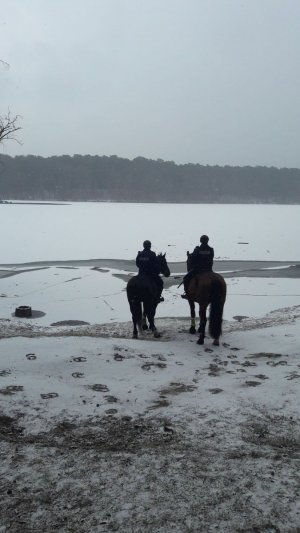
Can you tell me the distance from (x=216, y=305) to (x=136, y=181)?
11266 centimetres

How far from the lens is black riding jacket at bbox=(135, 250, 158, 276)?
8.23 m

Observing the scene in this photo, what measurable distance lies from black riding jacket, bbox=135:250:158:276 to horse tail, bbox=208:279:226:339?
1351 millimetres

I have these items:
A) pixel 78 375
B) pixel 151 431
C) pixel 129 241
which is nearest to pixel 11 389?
pixel 78 375

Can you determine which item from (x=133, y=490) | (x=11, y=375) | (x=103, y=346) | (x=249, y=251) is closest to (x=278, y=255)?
(x=249, y=251)

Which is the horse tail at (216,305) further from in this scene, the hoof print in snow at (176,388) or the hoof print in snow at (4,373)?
the hoof print in snow at (4,373)

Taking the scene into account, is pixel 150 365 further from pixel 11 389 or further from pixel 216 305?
pixel 11 389

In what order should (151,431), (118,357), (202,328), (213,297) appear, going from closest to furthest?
(151,431) < (118,357) < (213,297) < (202,328)

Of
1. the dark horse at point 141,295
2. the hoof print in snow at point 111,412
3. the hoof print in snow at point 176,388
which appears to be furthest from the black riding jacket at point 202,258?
the hoof print in snow at point 111,412

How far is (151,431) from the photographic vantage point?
14.5 feet

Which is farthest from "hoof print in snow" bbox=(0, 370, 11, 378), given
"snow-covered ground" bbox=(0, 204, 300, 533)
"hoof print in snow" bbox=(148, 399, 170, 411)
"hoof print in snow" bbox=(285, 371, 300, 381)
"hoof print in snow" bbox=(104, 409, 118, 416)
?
"hoof print in snow" bbox=(285, 371, 300, 381)

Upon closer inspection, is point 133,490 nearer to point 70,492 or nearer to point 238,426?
point 70,492

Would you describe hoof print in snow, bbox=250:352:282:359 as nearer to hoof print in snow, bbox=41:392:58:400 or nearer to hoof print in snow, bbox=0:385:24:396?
hoof print in snow, bbox=41:392:58:400

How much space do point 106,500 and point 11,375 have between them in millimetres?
2737

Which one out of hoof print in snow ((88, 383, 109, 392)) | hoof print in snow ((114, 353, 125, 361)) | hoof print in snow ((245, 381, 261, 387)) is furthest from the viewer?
hoof print in snow ((114, 353, 125, 361))
